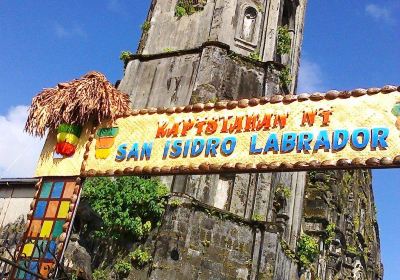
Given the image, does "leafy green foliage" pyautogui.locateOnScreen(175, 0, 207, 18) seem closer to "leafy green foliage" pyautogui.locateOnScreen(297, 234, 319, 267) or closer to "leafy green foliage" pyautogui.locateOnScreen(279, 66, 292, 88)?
"leafy green foliage" pyautogui.locateOnScreen(279, 66, 292, 88)

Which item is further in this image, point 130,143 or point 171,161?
point 130,143

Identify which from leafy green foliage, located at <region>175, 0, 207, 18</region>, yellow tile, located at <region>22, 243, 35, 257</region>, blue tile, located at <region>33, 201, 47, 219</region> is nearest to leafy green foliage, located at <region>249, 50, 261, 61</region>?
leafy green foliage, located at <region>175, 0, 207, 18</region>

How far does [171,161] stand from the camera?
6316 mm

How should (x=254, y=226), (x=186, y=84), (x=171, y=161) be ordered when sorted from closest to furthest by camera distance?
(x=171, y=161) → (x=254, y=226) → (x=186, y=84)

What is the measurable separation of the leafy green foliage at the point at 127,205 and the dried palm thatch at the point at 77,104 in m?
5.94


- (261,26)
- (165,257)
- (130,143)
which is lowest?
(165,257)

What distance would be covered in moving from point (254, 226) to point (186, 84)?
5077 mm

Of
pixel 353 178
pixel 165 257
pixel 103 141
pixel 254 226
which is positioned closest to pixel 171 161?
pixel 103 141

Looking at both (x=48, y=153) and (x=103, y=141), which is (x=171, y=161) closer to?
(x=103, y=141)

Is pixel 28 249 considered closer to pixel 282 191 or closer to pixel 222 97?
pixel 222 97

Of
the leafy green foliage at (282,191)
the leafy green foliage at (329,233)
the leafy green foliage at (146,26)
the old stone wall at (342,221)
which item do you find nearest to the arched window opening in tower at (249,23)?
the leafy green foliage at (146,26)

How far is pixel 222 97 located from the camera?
48.7ft

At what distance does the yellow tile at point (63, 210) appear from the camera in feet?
21.9

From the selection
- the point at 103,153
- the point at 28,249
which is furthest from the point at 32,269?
the point at 103,153
